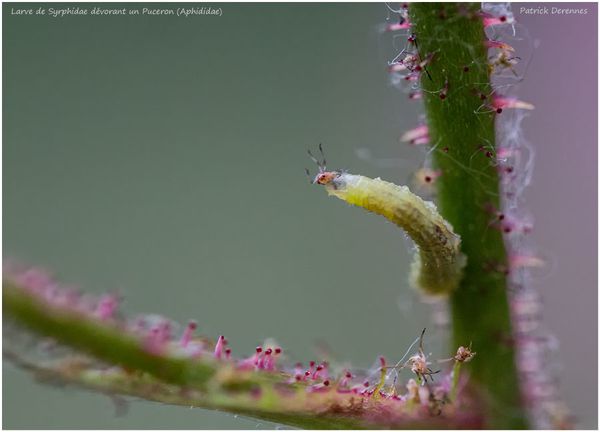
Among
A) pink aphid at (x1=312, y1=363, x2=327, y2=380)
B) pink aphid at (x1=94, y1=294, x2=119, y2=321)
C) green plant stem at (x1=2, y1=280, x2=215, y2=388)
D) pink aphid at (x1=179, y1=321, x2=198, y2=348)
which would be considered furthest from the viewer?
pink aphid at (x1=312, y1=363, x2=327, y2=380)

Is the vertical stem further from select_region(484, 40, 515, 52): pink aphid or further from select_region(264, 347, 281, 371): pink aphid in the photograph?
select_region(264, 347, 281, 371): pink aphid

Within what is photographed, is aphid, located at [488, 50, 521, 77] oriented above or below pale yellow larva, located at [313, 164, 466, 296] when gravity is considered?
above

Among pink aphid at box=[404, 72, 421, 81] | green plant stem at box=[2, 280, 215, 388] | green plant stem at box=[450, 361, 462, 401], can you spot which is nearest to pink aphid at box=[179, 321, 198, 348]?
green plant stem at box=[2, 280, 215, 388]

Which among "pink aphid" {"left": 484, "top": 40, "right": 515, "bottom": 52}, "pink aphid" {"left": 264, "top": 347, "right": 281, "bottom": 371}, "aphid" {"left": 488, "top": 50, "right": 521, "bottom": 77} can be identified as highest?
"pink aphid" {"left": 484, "top": 40, "right": 515, "bottom": 52}

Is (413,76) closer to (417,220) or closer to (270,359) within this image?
(417,220)

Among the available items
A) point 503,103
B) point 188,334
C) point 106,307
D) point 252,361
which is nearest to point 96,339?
point 106,307
